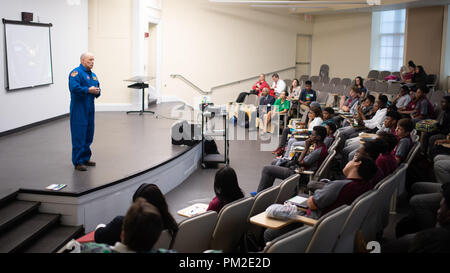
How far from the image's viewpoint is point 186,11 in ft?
49.8

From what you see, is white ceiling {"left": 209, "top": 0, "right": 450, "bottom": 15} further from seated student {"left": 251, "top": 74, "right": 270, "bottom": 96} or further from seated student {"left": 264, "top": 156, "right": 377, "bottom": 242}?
seated student {"left": 264, "top": 156, "right": 377, "bottom": 242}

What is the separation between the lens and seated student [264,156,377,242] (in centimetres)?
425

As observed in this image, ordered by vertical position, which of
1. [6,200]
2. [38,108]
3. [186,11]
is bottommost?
[6,200]

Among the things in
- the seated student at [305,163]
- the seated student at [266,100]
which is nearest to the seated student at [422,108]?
the seated student at [305,163]

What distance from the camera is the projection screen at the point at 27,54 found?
845 centimetres

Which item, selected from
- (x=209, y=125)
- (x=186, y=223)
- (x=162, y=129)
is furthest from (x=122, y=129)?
(x=186, y=223)

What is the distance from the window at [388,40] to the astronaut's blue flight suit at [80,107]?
13463 millimetres

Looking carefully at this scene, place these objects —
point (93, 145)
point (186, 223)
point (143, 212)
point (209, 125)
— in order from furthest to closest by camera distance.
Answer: point (209, 125)
point (93, 145)
point (186, 223)
point (143, 212)

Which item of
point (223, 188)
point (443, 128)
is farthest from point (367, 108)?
point (223, 188)

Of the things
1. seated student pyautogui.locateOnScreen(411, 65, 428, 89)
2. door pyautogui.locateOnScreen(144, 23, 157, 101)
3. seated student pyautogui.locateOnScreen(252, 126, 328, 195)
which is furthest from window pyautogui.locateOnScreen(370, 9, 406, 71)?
seated student pyautogui.locateOnScreen(252, 126, 328, 195)

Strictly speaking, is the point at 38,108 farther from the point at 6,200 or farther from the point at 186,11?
the point at 186,11

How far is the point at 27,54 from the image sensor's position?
29.5 feet

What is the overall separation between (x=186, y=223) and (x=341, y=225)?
119cm

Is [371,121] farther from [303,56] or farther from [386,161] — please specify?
[303,56]
